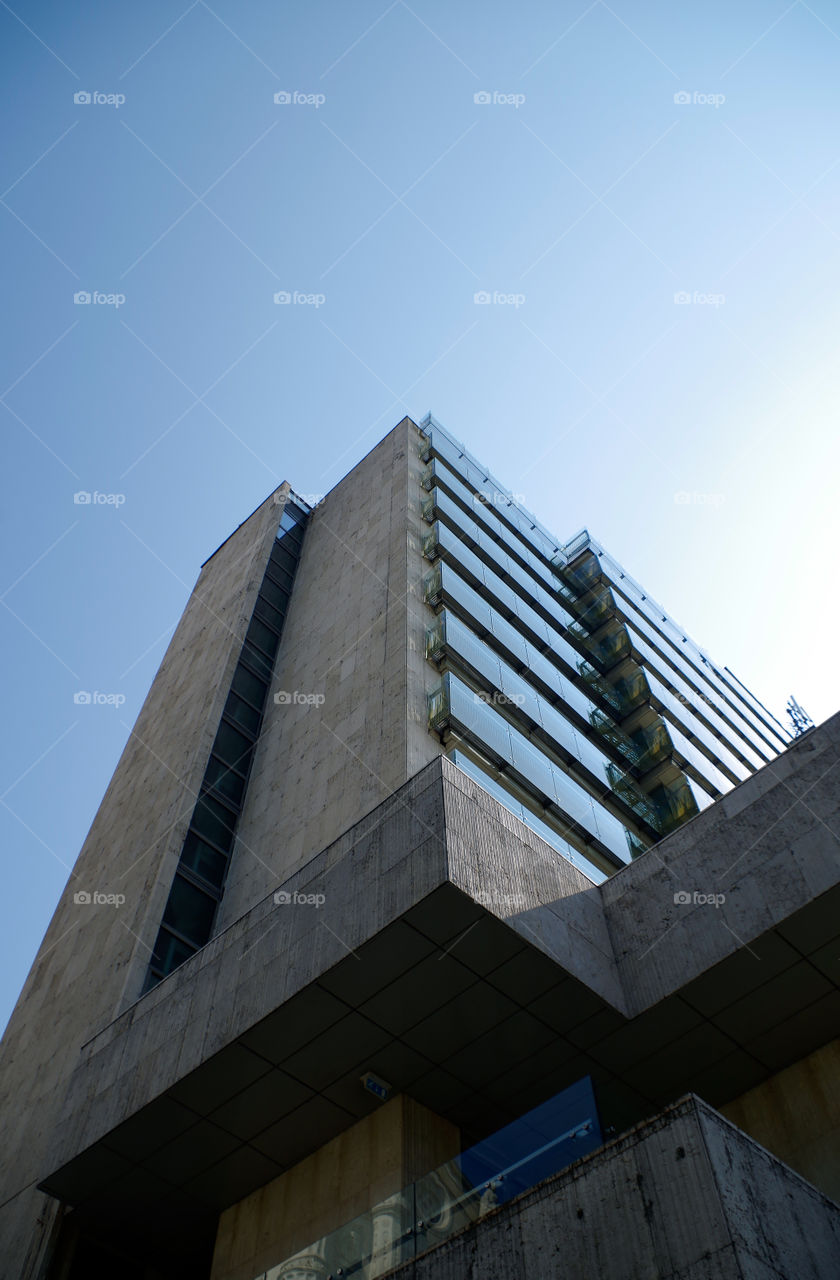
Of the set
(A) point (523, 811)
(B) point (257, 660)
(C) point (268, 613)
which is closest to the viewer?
(A) point (523, 811)

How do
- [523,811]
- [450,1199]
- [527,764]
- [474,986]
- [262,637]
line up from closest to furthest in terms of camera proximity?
[450,1199] → [474,986] → [523,811] → [527,764] → [262,637]

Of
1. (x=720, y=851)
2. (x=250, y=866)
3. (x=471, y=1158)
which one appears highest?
(x=250, y=866)

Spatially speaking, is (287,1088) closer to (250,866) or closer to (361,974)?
(361,974)

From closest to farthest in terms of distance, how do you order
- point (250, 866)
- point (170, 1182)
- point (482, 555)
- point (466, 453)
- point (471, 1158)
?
point (471, 1158), point (170, 1182), point (250, 866), point (482, 555), point (466, 453)

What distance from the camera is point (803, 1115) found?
1480 cm

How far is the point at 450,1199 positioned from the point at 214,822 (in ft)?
51.6

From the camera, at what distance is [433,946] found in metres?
14.2

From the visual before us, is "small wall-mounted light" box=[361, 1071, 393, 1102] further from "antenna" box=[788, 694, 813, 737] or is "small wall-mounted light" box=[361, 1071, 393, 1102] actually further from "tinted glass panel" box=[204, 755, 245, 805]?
"antenna" box=[788, 694, 813, 737]

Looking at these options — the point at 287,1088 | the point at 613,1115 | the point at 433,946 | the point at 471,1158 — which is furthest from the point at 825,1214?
the point at 287,1088

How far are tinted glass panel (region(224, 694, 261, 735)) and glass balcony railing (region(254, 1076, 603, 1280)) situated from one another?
1829 cm

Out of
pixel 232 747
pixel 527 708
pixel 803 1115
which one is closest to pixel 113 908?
pixel 232 747

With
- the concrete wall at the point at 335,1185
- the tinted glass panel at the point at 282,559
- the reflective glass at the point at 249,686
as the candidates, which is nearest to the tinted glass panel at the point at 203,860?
the reflective glass at the point at 249,686

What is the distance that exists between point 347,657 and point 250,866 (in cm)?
612

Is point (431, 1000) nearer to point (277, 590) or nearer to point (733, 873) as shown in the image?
point (733, 873)
